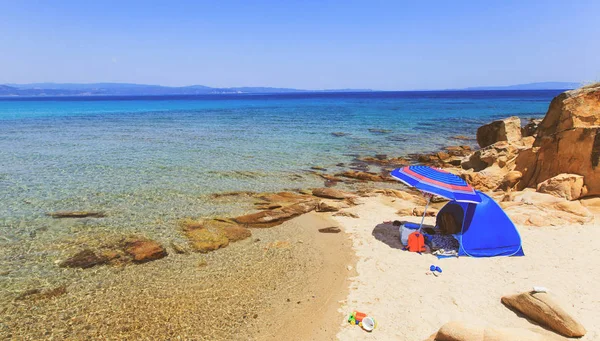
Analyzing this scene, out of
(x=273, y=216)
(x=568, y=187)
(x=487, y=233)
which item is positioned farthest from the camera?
(x=273, y=216)

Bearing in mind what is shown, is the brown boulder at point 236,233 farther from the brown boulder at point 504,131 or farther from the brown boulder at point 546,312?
the brown boulder at point 504,131

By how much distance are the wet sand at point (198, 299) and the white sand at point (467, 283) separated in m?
0.84

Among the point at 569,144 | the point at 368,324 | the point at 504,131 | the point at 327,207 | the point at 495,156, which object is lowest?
the point at 368,324

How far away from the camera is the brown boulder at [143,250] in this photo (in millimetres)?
11688

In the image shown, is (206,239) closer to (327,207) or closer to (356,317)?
(327,207)

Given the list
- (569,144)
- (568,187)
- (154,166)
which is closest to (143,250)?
(154,166)

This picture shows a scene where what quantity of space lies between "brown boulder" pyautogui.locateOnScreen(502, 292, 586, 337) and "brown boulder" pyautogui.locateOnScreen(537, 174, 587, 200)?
352 inches

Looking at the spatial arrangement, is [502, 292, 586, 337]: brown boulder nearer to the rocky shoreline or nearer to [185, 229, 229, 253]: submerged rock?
the rocky shoreline

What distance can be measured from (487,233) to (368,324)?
586 centimetres

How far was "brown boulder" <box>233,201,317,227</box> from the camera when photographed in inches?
590

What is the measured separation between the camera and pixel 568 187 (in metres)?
14.9

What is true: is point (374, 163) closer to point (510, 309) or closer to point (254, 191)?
point (254, 191)

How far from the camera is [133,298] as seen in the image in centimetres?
960

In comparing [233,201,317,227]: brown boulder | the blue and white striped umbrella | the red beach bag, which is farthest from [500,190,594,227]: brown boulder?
[233,201,317,227]: brown boulder
